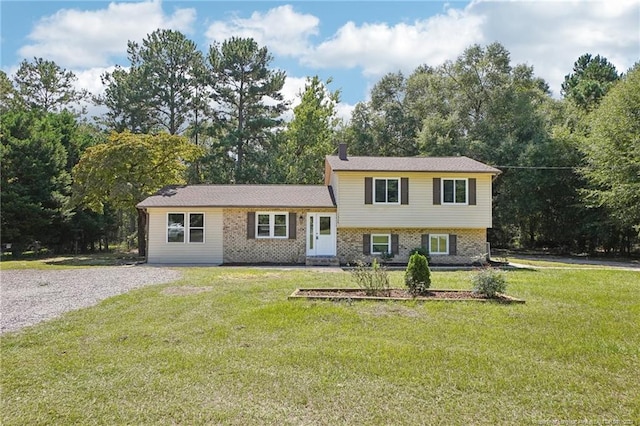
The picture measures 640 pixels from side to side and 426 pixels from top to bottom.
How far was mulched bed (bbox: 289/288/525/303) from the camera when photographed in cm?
896

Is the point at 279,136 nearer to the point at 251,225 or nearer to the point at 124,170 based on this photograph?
the point at 124,170

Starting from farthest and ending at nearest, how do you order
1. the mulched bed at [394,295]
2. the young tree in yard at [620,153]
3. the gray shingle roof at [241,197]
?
the young tree in yard at [620,153] < the gray shingle roof at [241,197] < the mulched bed at [394,295]

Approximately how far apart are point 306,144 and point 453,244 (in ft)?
55.8

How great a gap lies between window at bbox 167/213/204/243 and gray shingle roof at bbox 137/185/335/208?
0.59 metres

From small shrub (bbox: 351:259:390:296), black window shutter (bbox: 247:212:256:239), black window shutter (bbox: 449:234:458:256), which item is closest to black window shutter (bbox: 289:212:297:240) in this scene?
black window shutter (bbox: 247:212:256:239)

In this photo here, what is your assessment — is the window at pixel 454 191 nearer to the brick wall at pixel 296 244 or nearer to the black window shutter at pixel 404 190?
the brick wall at pixel 296 244

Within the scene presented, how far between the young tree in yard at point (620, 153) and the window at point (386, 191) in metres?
11.5

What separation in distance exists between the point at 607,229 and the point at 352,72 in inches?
710

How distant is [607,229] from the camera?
2455cm

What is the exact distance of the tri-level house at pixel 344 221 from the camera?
1886cm

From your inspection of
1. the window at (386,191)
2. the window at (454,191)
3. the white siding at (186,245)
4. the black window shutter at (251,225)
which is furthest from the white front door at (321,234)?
the window at (454,191)

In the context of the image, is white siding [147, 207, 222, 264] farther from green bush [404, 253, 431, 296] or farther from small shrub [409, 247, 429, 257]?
green bush [404, 253, 431, 296]

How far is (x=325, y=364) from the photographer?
5273mm

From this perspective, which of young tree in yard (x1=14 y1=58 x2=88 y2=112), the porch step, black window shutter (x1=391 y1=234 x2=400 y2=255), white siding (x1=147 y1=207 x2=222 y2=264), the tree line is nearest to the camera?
the porch step
